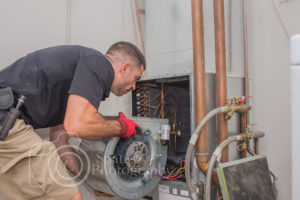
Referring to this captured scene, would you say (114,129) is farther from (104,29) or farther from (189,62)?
(104,29)

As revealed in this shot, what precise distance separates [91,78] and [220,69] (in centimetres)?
71

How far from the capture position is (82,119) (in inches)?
35.7

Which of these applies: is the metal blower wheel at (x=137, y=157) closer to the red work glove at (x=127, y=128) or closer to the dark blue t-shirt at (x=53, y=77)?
the red work glove at (x=127, y=128)

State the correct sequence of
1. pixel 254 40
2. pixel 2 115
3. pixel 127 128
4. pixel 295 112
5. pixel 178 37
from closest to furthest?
1. pixel 295 112
2. pixel 2 115
3. pixel 127 128
4. pixel 178 37
5. pixel 254 40

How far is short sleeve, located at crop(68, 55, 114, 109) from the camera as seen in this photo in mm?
912

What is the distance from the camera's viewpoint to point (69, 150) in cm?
134

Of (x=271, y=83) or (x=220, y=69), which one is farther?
(x=271, y=83)

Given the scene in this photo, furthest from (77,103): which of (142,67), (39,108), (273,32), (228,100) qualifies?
(273,32)

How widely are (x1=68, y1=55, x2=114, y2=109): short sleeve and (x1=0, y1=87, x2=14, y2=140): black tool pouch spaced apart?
0.21 metres

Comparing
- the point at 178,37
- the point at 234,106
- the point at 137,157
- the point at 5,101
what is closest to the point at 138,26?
the point at 178,37

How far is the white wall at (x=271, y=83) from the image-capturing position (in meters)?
1.52

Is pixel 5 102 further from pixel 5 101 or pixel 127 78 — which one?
pixel 127 78

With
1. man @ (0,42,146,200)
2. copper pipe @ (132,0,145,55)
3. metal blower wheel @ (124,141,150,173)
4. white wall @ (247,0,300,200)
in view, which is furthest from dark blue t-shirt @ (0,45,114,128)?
white wall @ (247,0,300,200)

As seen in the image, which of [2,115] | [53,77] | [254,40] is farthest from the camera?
[254,40]
